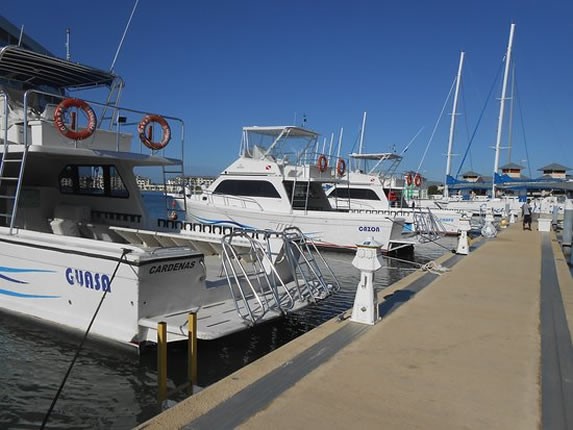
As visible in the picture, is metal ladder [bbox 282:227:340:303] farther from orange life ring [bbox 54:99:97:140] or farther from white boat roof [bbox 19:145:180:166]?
orange life ring [bbox 54:99:97:140]

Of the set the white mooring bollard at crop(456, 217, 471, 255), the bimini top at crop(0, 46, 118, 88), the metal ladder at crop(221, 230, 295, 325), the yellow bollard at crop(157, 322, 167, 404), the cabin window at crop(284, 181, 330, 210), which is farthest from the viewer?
the cabin window at crop(284, 181, 330, 210)

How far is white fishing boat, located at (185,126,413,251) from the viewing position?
1534 centimetres

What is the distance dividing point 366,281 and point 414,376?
1.61 m

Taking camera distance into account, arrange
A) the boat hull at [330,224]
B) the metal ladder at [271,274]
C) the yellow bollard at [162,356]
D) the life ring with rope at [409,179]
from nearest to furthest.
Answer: the yellow bollard at [162,356]
the metal ladder at [271,274]
the boat hull at [330,224]
the life ring with rope at [409,179]

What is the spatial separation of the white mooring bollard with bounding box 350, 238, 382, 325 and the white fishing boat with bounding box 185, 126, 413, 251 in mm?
9527

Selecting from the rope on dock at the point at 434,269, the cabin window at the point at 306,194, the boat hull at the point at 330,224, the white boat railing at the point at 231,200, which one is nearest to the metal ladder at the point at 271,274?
the rope on dock at the point at 434,269

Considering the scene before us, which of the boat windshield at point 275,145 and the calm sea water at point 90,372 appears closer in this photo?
the calm sea water at point 90,372

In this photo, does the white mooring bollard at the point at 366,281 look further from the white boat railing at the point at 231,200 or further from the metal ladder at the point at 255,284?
the white boat railing at the point at 231,200

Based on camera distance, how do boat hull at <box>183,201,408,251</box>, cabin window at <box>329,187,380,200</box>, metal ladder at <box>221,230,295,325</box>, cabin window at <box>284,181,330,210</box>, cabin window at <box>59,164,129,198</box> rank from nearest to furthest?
metal ladder at <box>221,230,295,325</box>
cabin window at <box>59,164,129,198</box>
boat hull at <box>183,201,408,251</box>
cabin window at <box>284,181,330,210</box>
cabin window at <box>329,187,380,200</box>

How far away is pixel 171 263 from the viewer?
533cm

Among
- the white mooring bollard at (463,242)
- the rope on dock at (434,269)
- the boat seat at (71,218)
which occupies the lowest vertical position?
the rope on dock at (434,269)

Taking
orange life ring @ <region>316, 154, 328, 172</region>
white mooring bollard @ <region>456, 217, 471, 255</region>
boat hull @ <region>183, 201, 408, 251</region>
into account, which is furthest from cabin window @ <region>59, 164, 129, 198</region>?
orange life ring @ <region>316, 154, 328, 172</region>

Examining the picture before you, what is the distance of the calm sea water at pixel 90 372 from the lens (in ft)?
14.4

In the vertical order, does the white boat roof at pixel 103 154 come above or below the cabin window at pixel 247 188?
above
